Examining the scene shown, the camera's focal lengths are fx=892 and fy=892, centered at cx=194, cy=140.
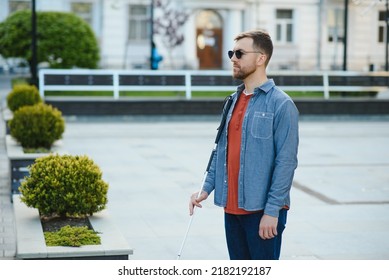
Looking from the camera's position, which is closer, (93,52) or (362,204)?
(362,204)

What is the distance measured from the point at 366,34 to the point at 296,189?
38662 mm

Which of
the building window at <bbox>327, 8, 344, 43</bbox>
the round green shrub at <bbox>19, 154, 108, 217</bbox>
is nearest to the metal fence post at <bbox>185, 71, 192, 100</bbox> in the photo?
the round green shrub at <bbox>19, 154, 108, 217</bbox>

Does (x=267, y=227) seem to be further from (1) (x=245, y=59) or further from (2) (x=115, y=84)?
(2) (x=115, y=84)

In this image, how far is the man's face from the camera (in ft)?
16.5

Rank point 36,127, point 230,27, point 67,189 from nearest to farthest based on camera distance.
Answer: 1. point 67,189
2. point 36,127
3. point 230,27

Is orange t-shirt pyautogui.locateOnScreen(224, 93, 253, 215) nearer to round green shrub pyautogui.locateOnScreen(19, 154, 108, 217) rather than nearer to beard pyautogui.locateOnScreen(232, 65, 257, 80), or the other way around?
beard pyautogui.locateOnScreen(232, 65, 257, 80)

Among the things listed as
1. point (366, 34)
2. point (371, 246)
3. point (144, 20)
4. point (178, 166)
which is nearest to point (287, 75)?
point (178, 166)

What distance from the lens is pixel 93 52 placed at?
30.3 metres

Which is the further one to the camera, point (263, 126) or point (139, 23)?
point (139, 23)

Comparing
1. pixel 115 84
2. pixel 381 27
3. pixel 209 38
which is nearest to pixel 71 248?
pixel 115 84

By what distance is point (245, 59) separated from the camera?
5043 mm

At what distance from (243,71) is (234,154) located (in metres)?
0.48

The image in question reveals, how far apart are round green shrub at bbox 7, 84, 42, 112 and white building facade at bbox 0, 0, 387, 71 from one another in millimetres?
26678
